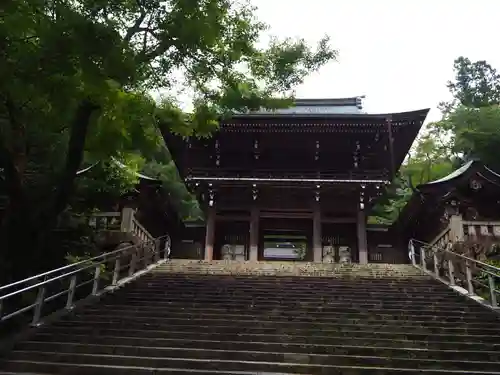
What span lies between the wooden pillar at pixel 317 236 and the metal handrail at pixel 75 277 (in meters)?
5.36

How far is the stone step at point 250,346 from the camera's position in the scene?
6.39m

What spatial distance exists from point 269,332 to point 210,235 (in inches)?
380

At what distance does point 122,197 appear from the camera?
14.8 m

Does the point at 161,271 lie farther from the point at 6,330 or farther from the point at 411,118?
the point at 411,118

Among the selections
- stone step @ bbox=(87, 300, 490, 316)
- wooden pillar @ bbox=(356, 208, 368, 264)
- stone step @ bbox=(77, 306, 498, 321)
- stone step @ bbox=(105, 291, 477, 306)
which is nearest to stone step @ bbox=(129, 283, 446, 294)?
stone step @ bbox=(105, 291, 477, 306)

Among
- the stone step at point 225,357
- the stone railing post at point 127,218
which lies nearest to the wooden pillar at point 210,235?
the stone railing post at point 127,218

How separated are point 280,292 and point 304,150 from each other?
356 inches

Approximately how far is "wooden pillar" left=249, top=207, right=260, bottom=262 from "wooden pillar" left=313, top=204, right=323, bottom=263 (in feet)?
6.57

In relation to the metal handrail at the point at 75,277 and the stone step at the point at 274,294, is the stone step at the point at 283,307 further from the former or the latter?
the metal handrail at the point at 75,277

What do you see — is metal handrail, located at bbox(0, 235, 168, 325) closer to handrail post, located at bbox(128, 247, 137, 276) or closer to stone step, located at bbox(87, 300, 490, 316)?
handrail post, located at bbox(128, 247, 137, 276)

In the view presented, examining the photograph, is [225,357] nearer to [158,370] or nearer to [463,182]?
[158,370]

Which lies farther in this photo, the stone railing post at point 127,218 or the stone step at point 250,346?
the stone railing post at point 127,218

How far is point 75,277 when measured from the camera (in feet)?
27.0

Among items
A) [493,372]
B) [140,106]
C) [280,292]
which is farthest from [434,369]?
[140,106]
